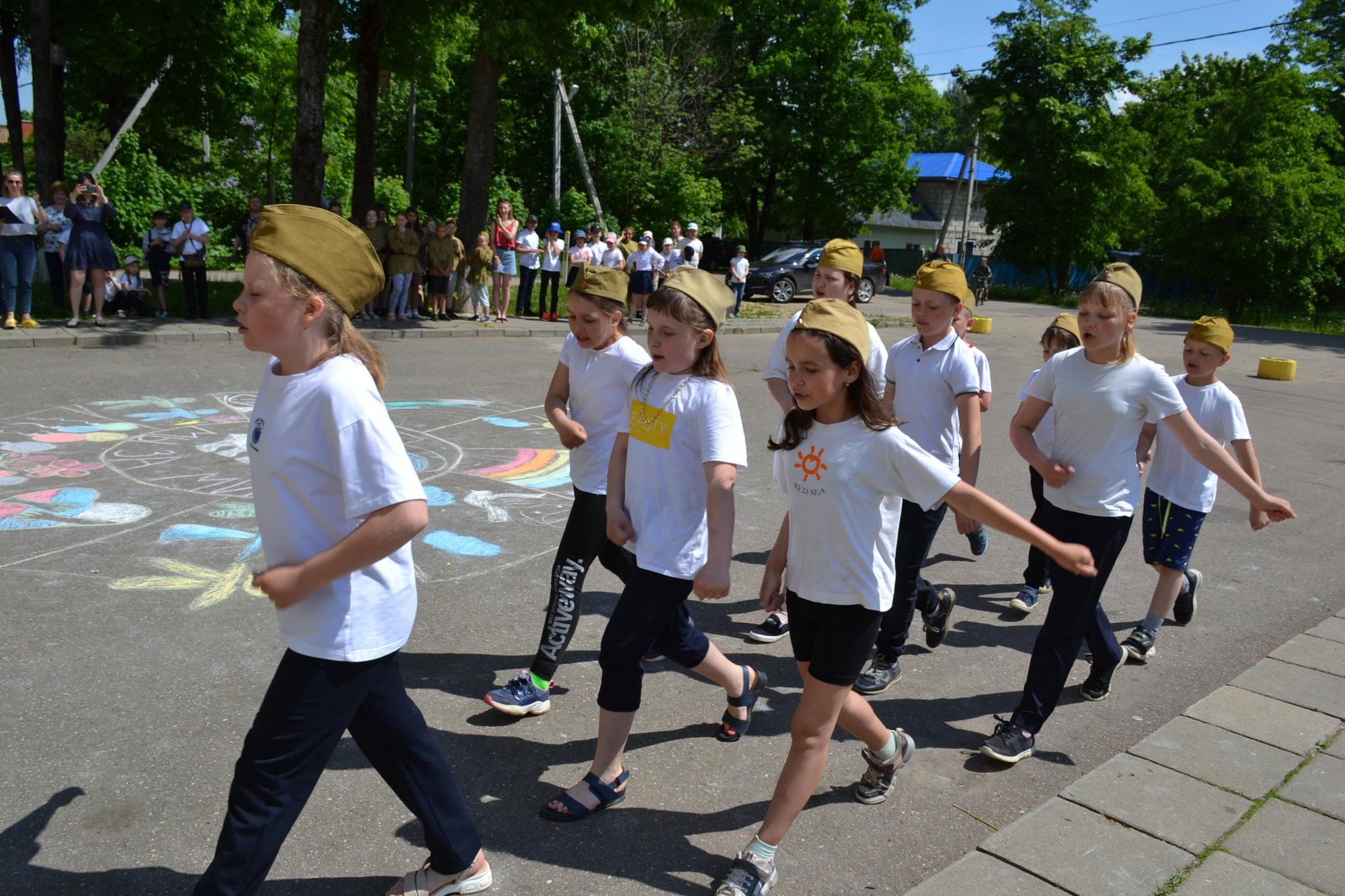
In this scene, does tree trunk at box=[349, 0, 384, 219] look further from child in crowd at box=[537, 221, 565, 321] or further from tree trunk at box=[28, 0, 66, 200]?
tree trunk at box=[28, 0, 66, 200]

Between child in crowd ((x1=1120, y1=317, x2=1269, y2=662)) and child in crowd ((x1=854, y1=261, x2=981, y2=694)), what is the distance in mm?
1184

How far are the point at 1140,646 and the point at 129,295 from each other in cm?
1428

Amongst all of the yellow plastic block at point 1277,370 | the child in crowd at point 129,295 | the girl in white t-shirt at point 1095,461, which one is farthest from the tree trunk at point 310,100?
the yellow plastic block at point 1277,370

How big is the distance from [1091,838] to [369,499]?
2578 millimetres

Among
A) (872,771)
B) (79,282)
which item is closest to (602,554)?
(872,771)

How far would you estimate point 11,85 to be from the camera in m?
19.7

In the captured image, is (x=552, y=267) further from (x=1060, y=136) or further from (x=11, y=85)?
(x=1060, y=136)

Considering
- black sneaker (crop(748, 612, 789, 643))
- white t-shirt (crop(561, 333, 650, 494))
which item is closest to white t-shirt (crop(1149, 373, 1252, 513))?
black sneaker (crop(748, 612, 789, 643))

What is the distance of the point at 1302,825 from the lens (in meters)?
3.45

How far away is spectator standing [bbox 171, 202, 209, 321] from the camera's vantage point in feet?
47.9

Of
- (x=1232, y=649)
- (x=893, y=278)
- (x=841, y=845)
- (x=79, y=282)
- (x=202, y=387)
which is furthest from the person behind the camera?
(x=893, y=278)

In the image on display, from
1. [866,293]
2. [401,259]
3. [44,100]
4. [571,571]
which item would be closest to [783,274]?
[866,293]

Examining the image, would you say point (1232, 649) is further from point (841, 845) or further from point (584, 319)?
point (584, 319)

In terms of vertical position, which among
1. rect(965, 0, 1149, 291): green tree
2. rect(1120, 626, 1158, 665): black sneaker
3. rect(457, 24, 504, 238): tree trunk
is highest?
rect(965, 0, 1149, 291): green tree
